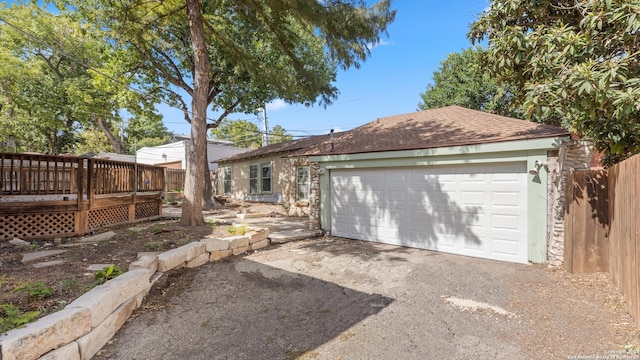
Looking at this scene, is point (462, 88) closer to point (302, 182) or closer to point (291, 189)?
point (302, 182)

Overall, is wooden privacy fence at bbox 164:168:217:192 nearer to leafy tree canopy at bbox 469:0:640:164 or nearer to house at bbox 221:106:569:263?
house at bbox 221:106:569:263

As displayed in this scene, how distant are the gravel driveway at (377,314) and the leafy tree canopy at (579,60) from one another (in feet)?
7.61

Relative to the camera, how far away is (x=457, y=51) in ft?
55.0

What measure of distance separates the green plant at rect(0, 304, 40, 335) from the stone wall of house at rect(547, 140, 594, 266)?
7.07 metres

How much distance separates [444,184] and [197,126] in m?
6.04

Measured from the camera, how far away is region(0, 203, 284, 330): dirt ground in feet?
10.2

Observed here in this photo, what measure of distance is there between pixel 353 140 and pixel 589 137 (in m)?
5.32

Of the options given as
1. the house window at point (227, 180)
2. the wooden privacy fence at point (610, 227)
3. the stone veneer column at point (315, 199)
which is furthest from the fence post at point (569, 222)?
the house window at point (227, 180)

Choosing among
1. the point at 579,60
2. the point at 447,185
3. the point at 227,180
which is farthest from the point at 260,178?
the point at 579,60

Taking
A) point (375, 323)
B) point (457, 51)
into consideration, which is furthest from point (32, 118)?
point (457, 51)

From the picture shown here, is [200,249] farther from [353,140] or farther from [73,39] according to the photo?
[73,39]

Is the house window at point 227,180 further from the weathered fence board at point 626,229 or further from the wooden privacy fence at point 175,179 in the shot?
the weathered fence board at point 626,229

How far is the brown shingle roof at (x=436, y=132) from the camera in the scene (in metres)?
6.02

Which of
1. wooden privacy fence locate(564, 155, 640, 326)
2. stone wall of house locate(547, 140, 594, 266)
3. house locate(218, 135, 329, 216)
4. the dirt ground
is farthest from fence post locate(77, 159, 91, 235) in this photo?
stone wall of house locate(547, 140, 594, 266)
